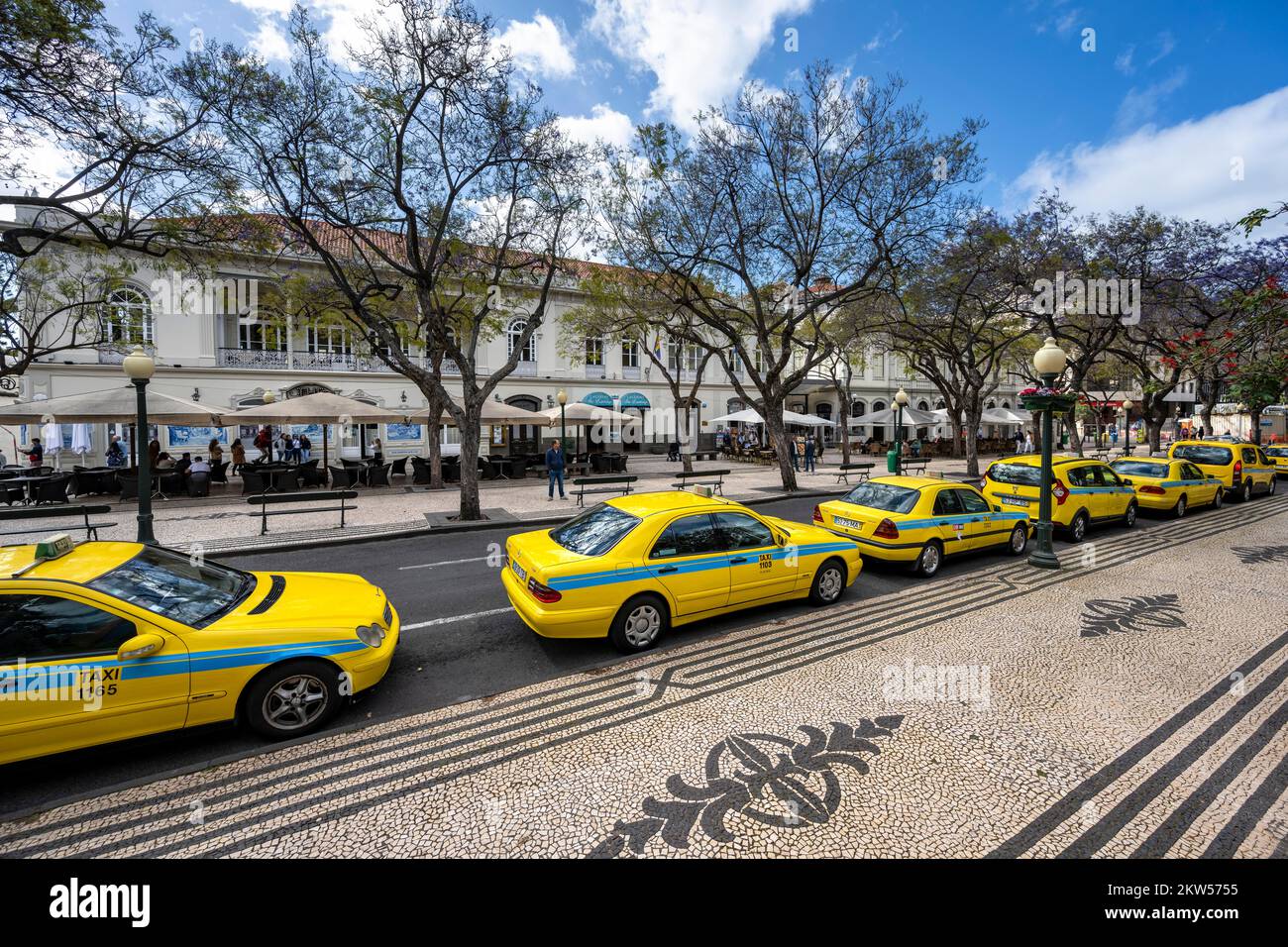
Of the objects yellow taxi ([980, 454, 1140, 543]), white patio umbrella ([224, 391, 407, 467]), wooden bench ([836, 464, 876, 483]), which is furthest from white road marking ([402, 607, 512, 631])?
wooden bench ([836, 464, 876, 483])

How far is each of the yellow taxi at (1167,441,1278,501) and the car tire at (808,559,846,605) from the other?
14.7m

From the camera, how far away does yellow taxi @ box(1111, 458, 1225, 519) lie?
1318cm

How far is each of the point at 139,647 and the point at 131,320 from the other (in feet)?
105

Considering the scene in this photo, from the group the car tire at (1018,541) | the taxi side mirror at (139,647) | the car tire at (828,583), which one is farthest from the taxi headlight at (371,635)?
the car tire at (1018,541)

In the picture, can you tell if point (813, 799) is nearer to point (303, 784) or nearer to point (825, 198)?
point (303, 784)

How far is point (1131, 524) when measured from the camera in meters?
12.6

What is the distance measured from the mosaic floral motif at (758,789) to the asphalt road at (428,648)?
78.8 inches

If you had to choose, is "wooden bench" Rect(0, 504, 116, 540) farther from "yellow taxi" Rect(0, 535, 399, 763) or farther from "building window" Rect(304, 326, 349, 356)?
"building window" Rect(304, 326, 349, 356)

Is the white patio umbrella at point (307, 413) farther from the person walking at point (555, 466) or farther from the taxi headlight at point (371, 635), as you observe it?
the taxi headlight at point (371, 635)

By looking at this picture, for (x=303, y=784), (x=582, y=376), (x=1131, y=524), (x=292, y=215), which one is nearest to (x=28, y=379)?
(x=292, y=215)

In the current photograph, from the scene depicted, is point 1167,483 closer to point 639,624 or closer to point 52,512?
point 639,624
